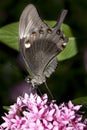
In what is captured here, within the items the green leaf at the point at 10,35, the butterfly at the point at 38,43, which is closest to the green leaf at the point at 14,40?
the green leaf at the point at 10,35

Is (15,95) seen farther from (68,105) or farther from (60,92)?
(68,105)

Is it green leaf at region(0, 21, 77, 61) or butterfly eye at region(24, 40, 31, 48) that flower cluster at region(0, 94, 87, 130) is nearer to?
butterfly eye at region(24, 40, 31, 48)

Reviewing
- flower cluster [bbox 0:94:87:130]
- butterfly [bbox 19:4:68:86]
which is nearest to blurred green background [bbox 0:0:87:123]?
butterfly [bbox 19:4:68:86]

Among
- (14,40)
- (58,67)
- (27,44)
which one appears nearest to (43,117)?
(27,44)

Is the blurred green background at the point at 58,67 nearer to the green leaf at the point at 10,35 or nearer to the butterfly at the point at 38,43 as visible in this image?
the green leaf at the point at 10,35

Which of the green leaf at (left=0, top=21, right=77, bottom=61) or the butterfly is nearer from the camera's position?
the butterfly

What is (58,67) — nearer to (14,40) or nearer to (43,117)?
(14,40)
